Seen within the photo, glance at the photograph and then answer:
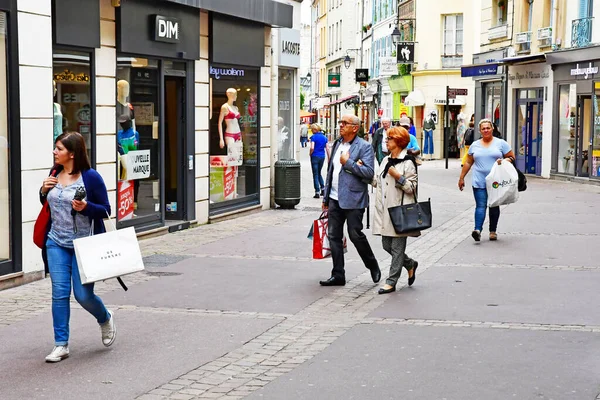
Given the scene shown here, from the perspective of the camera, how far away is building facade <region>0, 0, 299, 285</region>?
10820 mm

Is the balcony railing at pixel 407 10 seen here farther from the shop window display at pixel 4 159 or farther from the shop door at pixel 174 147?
the shop window display at pixel 4 159

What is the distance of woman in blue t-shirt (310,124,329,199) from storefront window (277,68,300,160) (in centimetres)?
151

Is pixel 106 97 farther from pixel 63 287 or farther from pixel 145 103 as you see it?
pixel 63 287

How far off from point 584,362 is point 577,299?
273 cm

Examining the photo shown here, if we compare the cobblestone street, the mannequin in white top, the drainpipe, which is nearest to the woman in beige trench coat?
the cobblestone street

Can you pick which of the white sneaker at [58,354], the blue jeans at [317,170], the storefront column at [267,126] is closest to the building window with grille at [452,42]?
the blue jeans at [317,170]

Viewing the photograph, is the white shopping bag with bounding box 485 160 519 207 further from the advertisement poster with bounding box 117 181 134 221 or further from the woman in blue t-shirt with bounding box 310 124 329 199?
the woman in blue t-shirt with bounding box 310 124 329 199

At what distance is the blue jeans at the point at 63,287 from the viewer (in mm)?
7512

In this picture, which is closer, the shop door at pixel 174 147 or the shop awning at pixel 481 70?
the shop door at pixel 174 147

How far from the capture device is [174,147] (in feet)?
53.6

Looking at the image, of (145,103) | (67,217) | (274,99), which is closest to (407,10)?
(274,99)

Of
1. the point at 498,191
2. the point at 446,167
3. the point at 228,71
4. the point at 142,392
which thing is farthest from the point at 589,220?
the point at 446,167

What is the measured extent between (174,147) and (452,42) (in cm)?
3466

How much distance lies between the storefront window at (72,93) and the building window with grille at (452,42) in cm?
3738
